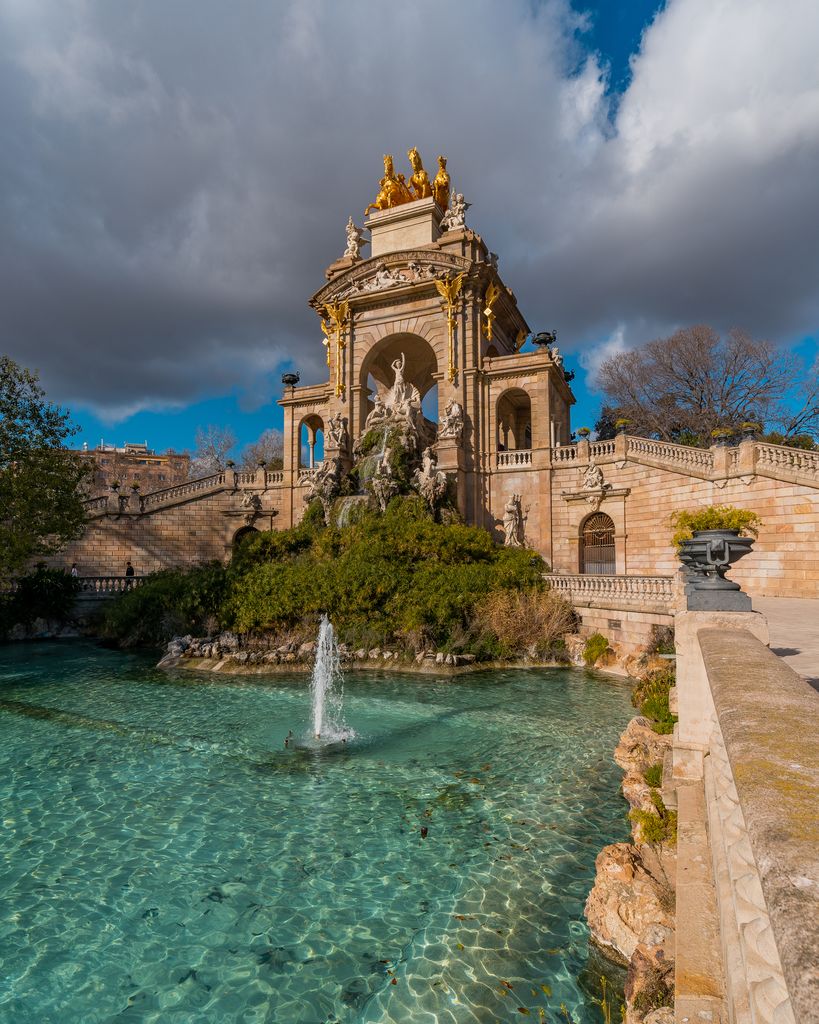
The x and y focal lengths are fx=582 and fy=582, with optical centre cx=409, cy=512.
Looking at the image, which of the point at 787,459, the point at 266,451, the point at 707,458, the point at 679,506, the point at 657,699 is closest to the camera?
the point at 657,699

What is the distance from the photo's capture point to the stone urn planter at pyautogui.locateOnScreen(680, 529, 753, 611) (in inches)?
208

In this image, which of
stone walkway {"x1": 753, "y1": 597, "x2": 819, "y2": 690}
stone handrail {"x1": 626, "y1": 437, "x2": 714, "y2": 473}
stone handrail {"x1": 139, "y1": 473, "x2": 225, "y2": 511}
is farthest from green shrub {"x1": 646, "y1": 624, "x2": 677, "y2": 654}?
stone handrail {"x1": 139, "y1": 473, "x2": 225, "y2": 511}

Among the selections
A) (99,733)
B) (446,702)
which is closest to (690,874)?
(446,702)

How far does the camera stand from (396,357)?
30.6 m

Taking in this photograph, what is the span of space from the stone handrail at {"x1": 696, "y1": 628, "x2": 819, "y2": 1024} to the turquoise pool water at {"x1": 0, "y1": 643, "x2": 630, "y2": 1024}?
2.39 meters

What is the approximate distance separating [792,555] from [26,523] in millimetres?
22901

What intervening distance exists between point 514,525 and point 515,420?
10757 mm

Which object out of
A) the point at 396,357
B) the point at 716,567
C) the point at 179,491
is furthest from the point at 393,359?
the point at 716,567

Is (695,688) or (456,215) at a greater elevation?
(456,215)

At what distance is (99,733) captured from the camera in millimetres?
9617

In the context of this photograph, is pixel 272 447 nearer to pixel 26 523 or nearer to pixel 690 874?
pixel 26 523

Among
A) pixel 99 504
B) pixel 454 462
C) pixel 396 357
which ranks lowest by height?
Result: pixel 99 504

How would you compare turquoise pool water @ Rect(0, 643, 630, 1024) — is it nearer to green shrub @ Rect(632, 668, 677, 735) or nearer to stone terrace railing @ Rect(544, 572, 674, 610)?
green shrub @ Rect(632, 668, 677, 735)

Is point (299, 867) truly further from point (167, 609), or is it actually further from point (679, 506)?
point (679, 506)
